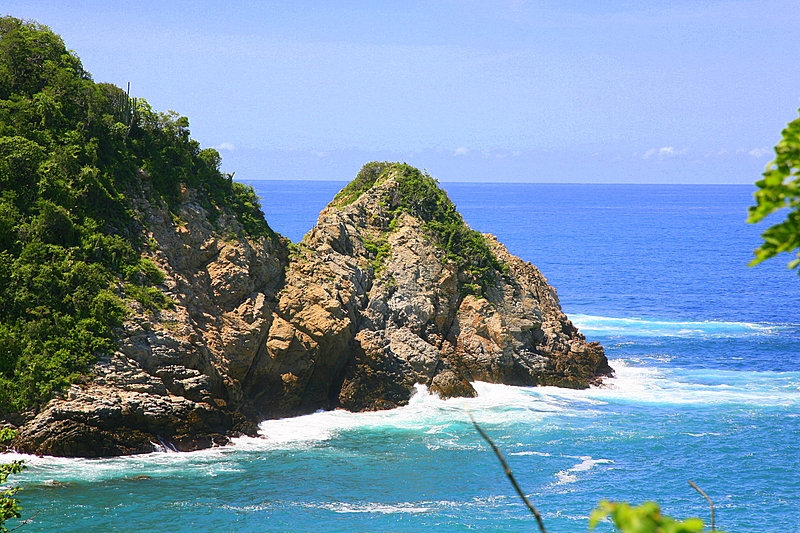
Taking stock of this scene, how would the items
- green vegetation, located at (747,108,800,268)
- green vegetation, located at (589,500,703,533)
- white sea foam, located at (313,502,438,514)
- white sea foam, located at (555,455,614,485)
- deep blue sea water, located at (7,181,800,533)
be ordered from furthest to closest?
white sea foam, located at (555,455,614,485) → white sea foam, located at (313,502,438,514) → deep blue sea water, located at (7,181,800,533) → green vegetation, located at (747,108,800,268) → green vegetation, located at (589,500,703,533)

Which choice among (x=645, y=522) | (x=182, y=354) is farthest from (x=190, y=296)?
(x=645, y=522)

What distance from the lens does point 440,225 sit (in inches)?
1876

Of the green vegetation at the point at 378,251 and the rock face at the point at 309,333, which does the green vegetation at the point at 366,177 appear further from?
the green vegetation at the point at 378,251

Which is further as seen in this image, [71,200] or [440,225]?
[440,225]

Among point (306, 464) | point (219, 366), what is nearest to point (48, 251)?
point (219, 366)

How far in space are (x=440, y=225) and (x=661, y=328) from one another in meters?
24.5

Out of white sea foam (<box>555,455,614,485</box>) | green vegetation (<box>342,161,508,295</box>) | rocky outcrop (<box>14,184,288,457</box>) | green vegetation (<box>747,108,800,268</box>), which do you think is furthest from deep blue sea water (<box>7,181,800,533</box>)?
green vegetation (<box>747,108,800,268</box>)

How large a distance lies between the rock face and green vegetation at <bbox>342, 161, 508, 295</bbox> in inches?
5.2

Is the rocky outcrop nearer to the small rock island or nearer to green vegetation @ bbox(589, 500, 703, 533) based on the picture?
the small rock island

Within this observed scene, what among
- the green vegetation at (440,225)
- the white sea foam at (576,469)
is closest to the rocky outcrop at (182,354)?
the green vegetation at (440,225)

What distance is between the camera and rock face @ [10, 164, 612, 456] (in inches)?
1275

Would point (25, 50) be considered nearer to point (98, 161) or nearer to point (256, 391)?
point (98, 161)

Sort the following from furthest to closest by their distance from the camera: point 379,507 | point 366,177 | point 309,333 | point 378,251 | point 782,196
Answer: point 366,177, point 378,251, point 309,333, point 379,507, point 782,196

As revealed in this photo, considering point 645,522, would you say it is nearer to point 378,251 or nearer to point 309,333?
point 309,333
